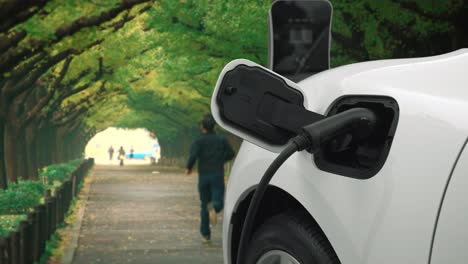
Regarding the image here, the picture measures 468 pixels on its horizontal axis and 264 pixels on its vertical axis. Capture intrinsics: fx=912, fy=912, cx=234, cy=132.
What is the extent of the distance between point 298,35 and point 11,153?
921 inches

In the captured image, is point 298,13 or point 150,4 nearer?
point 298,13

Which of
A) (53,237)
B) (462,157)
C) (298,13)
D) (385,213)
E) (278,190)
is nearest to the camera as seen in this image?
(462,157)

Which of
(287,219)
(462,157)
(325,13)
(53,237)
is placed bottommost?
(53,237)

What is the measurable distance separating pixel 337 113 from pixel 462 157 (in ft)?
2.43

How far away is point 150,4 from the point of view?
24.9 meters

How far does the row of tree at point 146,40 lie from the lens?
16859 mm

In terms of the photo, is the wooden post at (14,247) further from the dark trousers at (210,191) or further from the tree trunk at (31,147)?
the tree trunk at (31,147)

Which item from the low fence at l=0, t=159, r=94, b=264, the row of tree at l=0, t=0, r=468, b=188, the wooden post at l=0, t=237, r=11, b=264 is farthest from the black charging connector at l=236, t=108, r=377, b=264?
the row of tree at l=0, t=0, r=468, b=188

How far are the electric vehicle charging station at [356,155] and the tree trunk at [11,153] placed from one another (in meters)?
23.5

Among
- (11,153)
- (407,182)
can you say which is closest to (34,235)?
(407,182)

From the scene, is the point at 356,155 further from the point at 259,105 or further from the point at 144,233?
the point at 144,233

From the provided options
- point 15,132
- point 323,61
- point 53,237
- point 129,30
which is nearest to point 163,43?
point 129,30

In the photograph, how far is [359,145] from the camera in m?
3.41

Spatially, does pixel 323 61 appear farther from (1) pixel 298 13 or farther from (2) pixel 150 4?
(2) pixel 150 4
